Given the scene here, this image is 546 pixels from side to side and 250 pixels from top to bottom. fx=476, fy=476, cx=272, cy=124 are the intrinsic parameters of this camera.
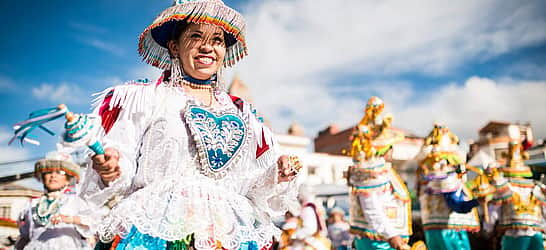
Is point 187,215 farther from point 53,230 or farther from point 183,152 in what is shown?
point 53,230

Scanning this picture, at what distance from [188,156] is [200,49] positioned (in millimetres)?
500

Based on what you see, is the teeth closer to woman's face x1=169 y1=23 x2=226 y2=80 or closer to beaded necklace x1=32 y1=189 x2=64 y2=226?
woman's face x1=169 y1=23 x2=226 y2=80

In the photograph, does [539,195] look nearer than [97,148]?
No

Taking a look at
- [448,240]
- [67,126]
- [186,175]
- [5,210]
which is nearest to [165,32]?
[186,175]

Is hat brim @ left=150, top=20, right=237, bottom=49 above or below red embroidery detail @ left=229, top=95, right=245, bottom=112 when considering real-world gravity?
above

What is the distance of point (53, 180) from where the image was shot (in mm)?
4371

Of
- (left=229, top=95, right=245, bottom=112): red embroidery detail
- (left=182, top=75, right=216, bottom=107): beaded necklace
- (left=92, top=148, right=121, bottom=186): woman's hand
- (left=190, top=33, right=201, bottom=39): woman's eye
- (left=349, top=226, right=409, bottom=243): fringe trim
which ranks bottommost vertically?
(left=349, top=226, right=409, bottom=243): fringe trim

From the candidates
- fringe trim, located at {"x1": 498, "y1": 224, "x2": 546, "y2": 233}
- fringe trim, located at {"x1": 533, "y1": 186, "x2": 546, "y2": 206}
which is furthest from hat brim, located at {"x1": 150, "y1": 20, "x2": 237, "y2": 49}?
fringe trim, located at {"x1": 533, "y1": 186, "x2": 546, "y2": 206}

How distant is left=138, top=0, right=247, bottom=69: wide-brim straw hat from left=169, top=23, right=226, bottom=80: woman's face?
0.17 feet

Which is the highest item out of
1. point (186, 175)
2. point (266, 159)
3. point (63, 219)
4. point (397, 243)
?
point (266, 159)

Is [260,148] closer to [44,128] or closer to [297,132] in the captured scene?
[44,128]

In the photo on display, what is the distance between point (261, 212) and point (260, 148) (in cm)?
33

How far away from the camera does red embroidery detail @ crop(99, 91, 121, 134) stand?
1941 millimetres

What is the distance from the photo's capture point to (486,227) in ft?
20.9
